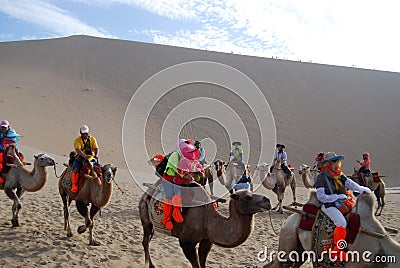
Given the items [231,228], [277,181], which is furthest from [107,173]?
[277,181]

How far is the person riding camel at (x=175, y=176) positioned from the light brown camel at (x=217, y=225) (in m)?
0.21

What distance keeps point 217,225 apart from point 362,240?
1943mm

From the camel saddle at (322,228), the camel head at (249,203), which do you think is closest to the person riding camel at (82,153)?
the camel head at (249,203)

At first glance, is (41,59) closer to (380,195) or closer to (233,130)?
(233,130)

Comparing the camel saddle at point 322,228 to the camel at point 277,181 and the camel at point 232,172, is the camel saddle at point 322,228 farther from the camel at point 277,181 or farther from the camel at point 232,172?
the camel at point 232,172

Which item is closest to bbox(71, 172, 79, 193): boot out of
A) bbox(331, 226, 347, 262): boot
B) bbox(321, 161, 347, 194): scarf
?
bbox(321, 161, 347, 194): scarf

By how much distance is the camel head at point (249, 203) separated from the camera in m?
4.71

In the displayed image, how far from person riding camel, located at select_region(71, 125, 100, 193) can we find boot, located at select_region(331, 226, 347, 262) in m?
5.30

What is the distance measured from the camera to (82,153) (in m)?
7.57

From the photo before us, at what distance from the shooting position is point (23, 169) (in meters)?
8.42

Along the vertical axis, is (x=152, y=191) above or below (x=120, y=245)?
above

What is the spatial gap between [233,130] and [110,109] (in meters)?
10.7

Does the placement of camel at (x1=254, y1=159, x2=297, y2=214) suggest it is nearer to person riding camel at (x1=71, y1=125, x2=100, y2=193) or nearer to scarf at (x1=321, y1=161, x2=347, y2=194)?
person riding camel at (x1=71, y1=125, x2=100, y2=193)

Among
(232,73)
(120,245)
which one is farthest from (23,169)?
(232,73)
